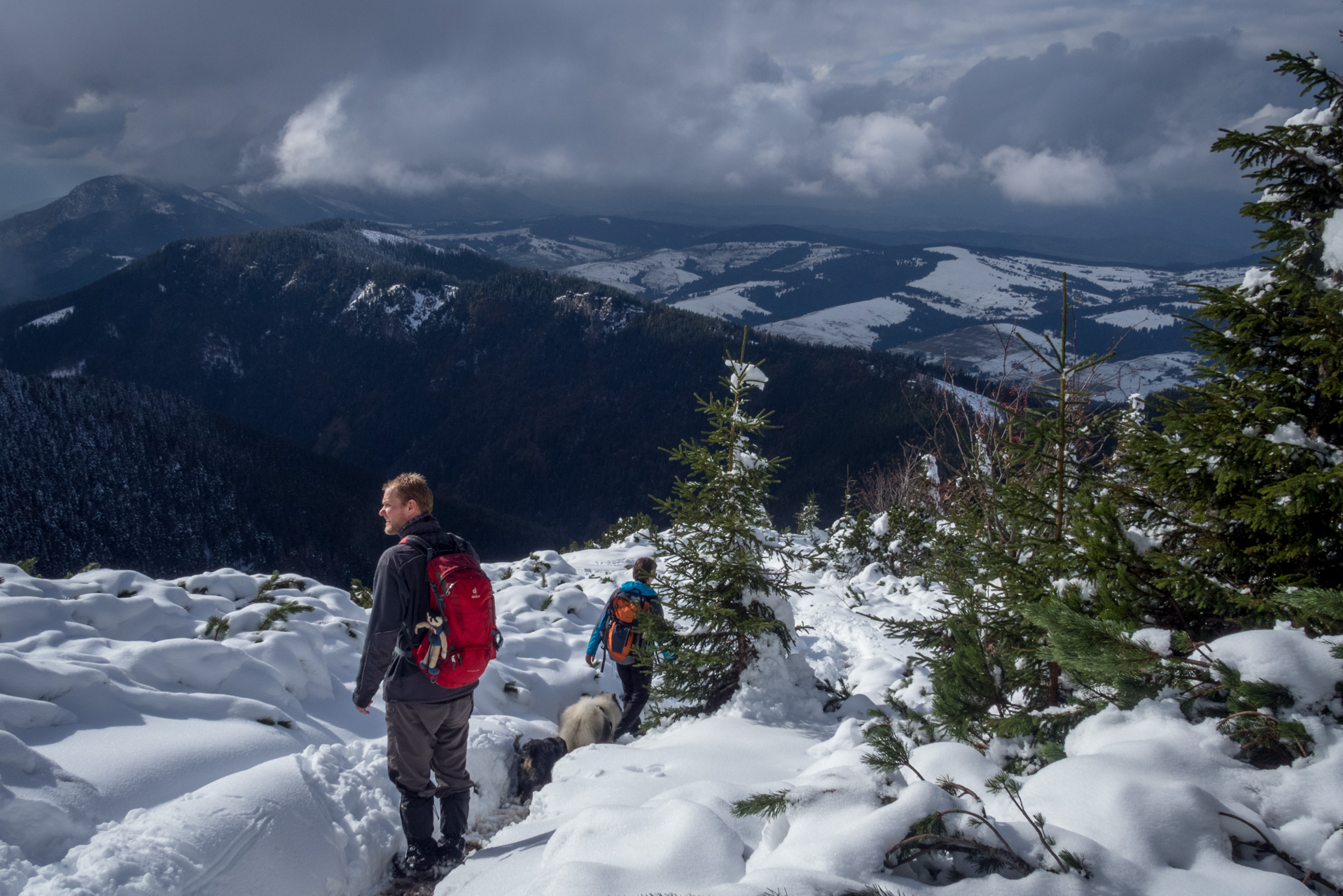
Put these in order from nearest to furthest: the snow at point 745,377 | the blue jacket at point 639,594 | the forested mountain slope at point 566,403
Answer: the snow at point 745,377
the blue jacket at point 639,594
the forested mountain slope at point 566,403

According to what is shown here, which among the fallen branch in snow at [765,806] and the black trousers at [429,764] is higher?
the fallen branch in snow at [765,806]

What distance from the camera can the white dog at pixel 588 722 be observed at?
20.9ft

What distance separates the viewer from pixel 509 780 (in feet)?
17.4

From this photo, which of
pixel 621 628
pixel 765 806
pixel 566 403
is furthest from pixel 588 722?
pixel 566 403

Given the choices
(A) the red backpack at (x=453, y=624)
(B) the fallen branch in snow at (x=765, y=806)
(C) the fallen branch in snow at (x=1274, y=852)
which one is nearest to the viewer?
(C) the fallen branch in snow at (x=1274, y=852)

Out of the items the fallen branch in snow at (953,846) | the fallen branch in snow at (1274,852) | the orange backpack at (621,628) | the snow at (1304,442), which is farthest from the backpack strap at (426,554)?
the snow at (1304,442)

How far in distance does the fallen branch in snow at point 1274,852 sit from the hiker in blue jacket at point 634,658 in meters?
4.87

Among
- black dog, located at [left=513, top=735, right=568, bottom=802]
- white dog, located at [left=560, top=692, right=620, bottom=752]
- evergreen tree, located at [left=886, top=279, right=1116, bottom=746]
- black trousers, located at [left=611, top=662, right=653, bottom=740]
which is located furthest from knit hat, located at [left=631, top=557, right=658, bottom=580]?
evergreen tree, located at [left=886, top=279, right=1116, bottom=746]

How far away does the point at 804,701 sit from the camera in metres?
5.82

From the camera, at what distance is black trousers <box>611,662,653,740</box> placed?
666 centimetres

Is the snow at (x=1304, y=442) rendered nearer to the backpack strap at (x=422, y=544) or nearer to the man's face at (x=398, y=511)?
the backpack strap at (x=422, y=544)

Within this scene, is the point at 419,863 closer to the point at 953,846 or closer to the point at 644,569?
the point at 644,569

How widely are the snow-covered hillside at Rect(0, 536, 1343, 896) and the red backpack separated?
104 cm

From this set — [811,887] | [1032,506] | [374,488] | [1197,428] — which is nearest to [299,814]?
[811,887]
